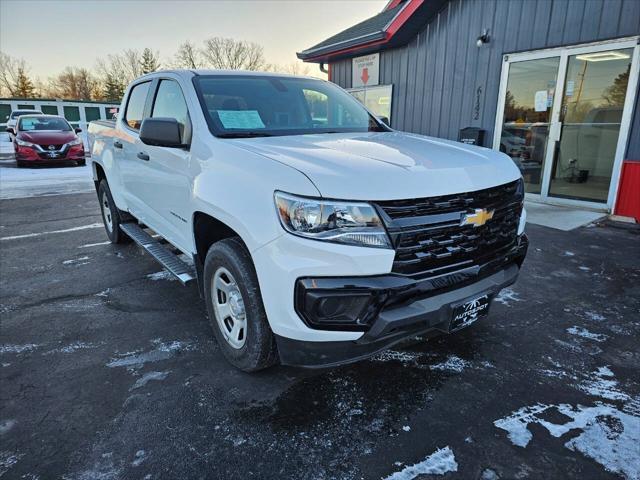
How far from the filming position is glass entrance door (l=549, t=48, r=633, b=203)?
6.68m

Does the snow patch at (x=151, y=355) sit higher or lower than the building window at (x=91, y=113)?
lower

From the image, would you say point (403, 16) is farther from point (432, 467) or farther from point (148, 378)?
point (432, 467)

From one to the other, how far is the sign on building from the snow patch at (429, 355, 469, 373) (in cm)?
895

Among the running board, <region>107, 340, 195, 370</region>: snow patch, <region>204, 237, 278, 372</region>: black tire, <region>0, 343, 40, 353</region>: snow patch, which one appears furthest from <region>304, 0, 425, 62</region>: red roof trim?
<region>0, 343, 40, 353</region>: snow patch

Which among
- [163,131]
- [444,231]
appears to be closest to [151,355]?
[163,131]

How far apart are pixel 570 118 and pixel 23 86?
6026 centimetres

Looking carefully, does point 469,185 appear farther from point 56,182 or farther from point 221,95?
point 56,182

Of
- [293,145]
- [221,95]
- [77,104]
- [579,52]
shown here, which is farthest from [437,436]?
[77,104]

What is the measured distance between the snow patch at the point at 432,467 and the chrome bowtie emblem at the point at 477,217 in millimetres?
1132

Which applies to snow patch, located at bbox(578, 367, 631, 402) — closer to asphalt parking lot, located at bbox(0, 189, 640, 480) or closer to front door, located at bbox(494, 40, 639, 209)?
asphalt parking lot, located at bbox(0, 189, 640, 480)

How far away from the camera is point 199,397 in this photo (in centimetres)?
247

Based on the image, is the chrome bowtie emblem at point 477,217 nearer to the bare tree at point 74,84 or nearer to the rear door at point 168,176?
the rear door at point 168,176

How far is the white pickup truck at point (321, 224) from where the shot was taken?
198cm

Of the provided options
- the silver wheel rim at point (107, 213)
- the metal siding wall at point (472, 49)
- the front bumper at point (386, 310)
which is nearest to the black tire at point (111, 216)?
the silver wheel rim at point (107, 213)
